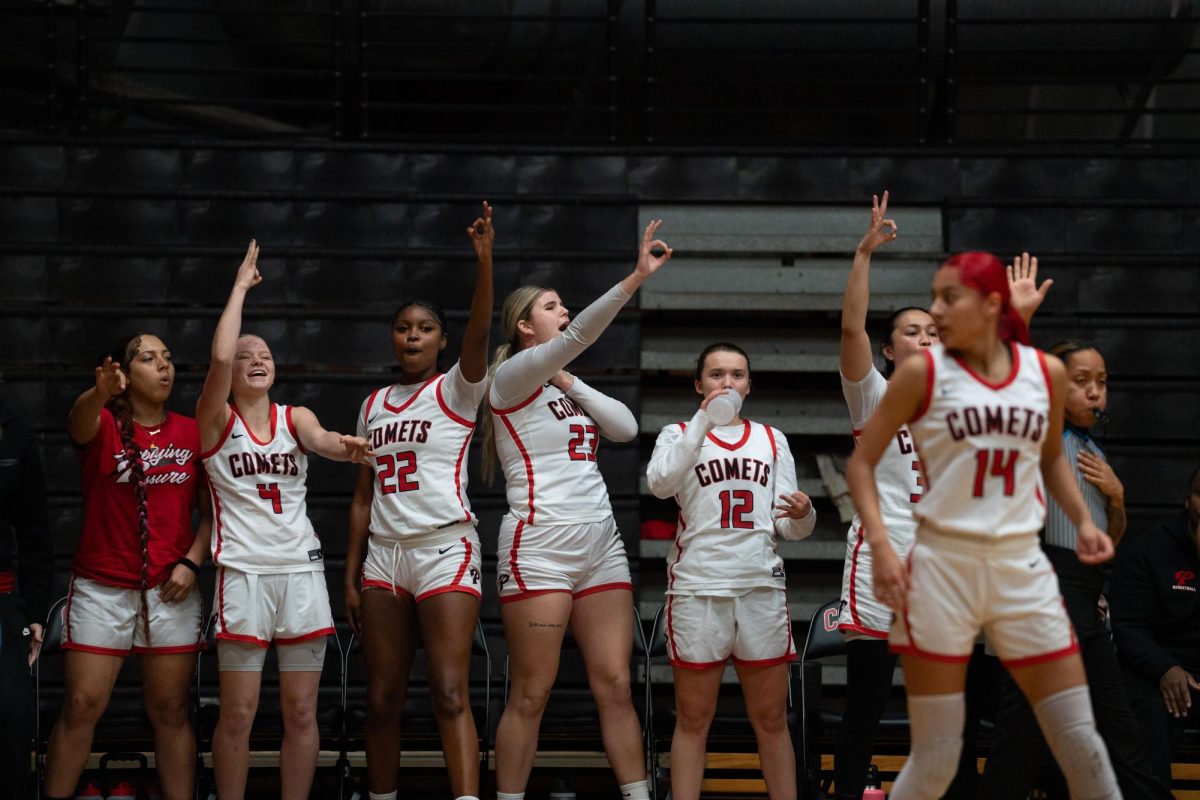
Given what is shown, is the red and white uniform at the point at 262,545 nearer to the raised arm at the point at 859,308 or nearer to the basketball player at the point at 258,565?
the basketball player at the point at 258,565

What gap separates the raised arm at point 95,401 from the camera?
4785mm

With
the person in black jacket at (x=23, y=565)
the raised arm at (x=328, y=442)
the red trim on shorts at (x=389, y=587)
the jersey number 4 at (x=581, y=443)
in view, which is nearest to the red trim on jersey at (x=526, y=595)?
the red trim on shorts at (x=389, y=587)

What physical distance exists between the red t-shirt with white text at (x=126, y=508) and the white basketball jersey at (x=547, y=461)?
1.26 m

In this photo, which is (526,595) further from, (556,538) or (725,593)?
(725,593)

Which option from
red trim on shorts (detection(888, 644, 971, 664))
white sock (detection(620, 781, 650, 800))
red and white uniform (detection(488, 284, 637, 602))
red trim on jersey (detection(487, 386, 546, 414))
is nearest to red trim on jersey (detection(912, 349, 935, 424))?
red trim on shorts (detection(888, 644, 971, 664))

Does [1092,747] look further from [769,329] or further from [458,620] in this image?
[769,329]

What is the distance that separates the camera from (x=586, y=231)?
714cm

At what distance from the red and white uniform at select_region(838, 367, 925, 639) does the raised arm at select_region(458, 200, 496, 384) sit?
1.29 m

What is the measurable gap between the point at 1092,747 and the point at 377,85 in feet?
22.5

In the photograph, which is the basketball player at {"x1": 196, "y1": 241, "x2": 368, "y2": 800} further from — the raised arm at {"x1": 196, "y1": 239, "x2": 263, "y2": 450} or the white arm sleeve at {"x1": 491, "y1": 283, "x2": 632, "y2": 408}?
the white arm sleeve at {"x1": 491, "y1": 283, "x2": 632, "y2": 408}

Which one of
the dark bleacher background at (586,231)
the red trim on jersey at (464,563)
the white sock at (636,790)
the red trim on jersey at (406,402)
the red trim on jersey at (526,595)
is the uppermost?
the dark bleacher background at (586,231)

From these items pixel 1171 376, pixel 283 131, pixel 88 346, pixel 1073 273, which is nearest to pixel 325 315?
pixel 88 346

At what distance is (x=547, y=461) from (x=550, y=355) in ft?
1.48

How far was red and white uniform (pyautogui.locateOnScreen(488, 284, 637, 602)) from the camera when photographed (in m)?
4.89
